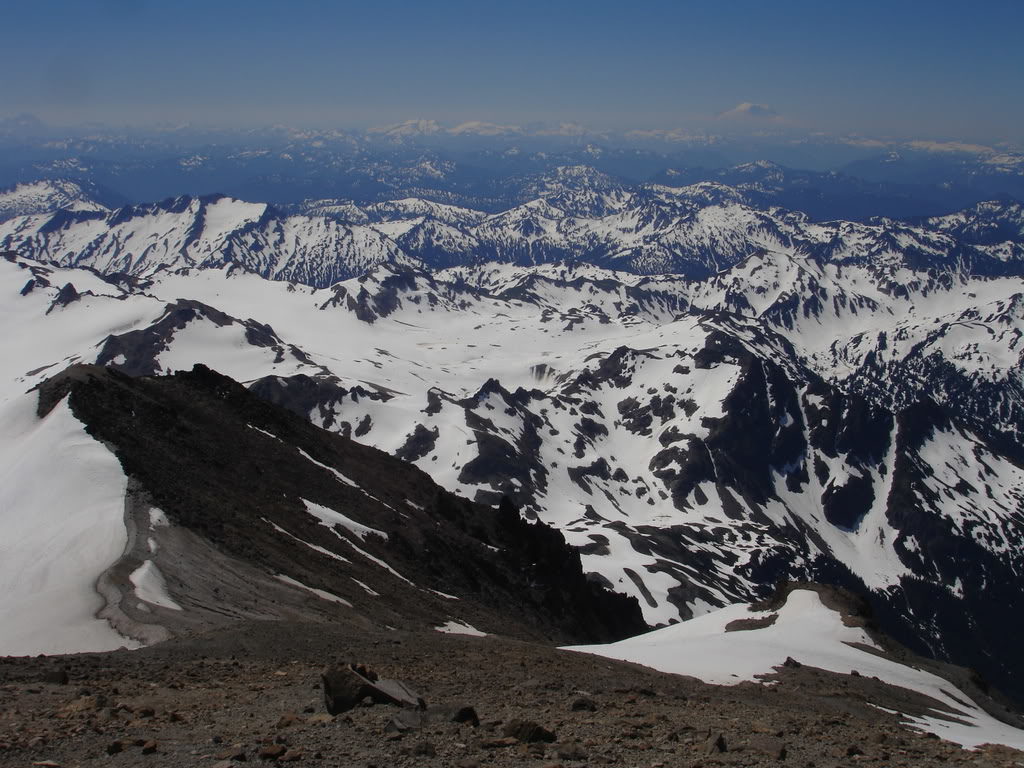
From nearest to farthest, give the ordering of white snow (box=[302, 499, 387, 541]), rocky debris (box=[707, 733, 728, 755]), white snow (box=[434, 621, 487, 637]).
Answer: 1. rocky debris (box=[707, 733, 728, 755])
2. white snow (box=[434, 621, 487, 637])
3. white snow (box=[302, 499, 387, 541])

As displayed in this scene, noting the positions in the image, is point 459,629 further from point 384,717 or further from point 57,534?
point 384,717

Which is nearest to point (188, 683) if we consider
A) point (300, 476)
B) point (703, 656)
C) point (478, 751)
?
point (478, 751)

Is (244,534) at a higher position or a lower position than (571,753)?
lower

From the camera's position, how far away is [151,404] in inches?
2446

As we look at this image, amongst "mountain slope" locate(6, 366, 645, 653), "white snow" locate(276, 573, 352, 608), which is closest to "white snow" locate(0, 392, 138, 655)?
"mountain slope" locate(6, 366, 645, 653)

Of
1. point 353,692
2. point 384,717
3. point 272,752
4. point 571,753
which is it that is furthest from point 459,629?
point 272,752

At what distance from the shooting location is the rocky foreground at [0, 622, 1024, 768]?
14773 mm

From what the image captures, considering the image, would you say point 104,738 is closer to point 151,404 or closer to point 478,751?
point 478,751

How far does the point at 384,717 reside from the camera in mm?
16406

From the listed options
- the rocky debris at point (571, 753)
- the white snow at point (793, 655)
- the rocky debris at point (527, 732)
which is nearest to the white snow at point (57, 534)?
the rocky debris at point (527, 732)

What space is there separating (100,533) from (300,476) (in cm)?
2836

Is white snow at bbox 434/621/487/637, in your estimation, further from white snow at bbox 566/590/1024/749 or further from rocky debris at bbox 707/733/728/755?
rocky debris at bbox 707/733/728/755

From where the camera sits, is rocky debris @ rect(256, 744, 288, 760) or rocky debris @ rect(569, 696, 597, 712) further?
rocky debris @ rect(569, 696, 597, 712)

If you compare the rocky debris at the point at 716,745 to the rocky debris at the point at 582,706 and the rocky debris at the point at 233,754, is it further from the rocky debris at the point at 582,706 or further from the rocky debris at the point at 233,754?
the rocky debris at the point at 233,754
